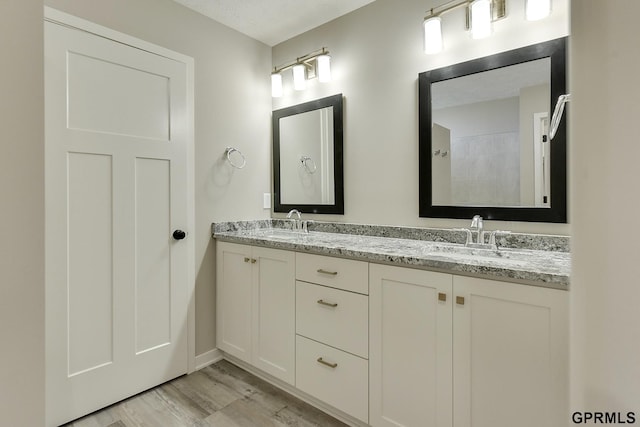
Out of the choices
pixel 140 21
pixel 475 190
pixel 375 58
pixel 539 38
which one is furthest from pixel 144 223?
pixel 539 38

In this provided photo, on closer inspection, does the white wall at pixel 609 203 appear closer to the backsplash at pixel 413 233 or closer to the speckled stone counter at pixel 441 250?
the speckled stone counter at pixel 441 250

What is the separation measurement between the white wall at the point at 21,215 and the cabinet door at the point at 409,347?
1.18 metres

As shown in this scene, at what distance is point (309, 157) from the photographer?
251 centimetres

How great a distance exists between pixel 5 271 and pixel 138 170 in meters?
1.42

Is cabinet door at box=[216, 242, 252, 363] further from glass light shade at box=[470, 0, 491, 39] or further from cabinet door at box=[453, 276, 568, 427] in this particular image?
glass light shade at box=[470, 0, 491, 39]

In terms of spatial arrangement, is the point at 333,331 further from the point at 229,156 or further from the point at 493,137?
the point at 229,156

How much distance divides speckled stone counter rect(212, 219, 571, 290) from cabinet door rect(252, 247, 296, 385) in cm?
9

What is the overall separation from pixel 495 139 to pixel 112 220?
6.99 ft

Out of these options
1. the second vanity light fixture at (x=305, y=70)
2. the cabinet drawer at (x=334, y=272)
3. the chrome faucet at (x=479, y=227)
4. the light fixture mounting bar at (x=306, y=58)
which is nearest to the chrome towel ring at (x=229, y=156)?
the second vanity light fixture at (x=305, y=70)

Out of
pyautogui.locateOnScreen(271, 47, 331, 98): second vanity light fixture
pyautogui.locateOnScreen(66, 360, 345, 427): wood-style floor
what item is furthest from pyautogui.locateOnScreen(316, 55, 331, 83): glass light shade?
pyautogui.locateOnScreen(66, 360, 345, 427): wood-style floor

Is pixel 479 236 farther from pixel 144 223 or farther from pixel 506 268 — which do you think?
pixel 144 223

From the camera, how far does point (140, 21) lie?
77.0 inches

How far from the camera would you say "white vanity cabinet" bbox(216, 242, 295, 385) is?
1.88 meters

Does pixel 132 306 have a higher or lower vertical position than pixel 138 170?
lower
